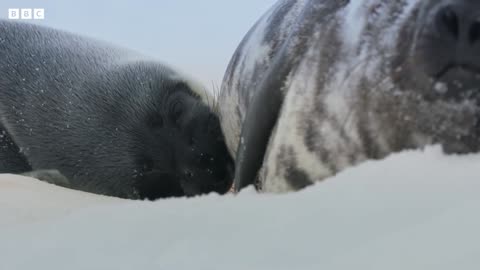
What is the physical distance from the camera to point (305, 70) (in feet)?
5.07

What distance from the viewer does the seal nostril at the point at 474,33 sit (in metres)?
1.14

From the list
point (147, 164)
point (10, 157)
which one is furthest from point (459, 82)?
point (10, 157)

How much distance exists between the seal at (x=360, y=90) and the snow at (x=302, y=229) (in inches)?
4.8

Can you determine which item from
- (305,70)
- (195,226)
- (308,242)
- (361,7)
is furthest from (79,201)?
(308,242)

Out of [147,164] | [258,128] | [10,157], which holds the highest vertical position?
[258,128]

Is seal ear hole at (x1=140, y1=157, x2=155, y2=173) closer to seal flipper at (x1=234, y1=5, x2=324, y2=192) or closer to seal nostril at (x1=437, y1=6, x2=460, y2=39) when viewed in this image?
seal flipper at (x1=234, y1=5, x2=324, y2=192)

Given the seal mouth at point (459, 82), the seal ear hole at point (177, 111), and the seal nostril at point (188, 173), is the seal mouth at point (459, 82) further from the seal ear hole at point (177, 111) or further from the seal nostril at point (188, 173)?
the seal ear hole at point (177, 111)

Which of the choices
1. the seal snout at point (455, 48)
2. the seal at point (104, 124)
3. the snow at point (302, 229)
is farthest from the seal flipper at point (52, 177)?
the seal snout at point (455, 48)

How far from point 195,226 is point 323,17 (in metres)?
0.77

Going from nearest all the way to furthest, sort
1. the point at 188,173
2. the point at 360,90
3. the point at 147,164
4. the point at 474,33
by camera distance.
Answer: the point at 474,33, the point at 360,90, the point at 188,173, the point at 147,164

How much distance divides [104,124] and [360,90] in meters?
1.65

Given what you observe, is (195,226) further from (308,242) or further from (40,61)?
(40,61)

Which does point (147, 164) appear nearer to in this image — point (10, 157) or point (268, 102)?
point (10, 157)

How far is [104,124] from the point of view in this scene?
2.83m
